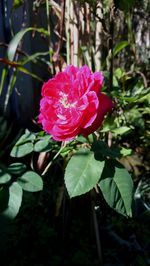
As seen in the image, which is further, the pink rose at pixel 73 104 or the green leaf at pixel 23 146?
the green leaf at pixel 23 146

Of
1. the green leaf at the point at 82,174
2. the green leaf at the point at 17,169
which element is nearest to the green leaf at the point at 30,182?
the green leaf at the point at 17,169

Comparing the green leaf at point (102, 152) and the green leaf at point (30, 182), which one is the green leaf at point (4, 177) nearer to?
the green leaf at point (30, 182)

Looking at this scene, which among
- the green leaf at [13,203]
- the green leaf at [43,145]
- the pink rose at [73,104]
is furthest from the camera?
the green leaf at [43,145]

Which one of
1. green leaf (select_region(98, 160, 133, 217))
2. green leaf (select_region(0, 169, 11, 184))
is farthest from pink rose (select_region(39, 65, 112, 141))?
green leaf (select_region(0, 169, 11, 184))

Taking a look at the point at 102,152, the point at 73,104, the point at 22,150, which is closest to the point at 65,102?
the point at 73,104

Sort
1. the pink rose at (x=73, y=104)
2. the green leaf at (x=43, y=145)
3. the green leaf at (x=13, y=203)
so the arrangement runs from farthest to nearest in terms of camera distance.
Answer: the green leaf at (x=43, y=145) → the green leaf at (x=13, y=203) → the pink rose at (x=73, y=104)

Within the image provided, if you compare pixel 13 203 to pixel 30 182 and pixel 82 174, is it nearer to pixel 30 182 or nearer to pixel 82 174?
pixel 30 182
